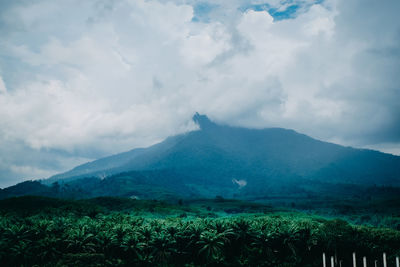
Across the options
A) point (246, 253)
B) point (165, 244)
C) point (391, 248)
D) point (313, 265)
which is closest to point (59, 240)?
point (165, 244)

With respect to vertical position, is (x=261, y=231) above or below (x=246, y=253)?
above

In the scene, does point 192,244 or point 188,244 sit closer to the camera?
point 188,244

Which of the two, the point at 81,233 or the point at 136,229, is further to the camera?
the point at 136,229

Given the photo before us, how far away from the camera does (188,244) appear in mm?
33344

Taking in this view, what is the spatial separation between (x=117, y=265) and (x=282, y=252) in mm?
18117

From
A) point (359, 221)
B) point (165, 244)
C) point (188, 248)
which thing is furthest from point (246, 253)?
point (359, 221)

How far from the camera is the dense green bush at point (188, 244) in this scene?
30.8 meters

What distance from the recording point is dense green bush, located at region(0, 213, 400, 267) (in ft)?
101

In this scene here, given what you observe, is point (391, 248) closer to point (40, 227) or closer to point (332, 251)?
point (332, 251)

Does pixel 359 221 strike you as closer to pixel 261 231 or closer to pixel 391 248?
pixel 391 248

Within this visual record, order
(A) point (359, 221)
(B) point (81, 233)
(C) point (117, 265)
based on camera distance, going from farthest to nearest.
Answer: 1. (A) point (359, 221)
2. (B) point (81, 233)
3. (C) point (117, 265)

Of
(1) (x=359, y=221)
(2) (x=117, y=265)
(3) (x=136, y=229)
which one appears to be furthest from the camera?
(1) (x=359, y=221)

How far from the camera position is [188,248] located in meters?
33.8

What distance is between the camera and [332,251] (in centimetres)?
3438
